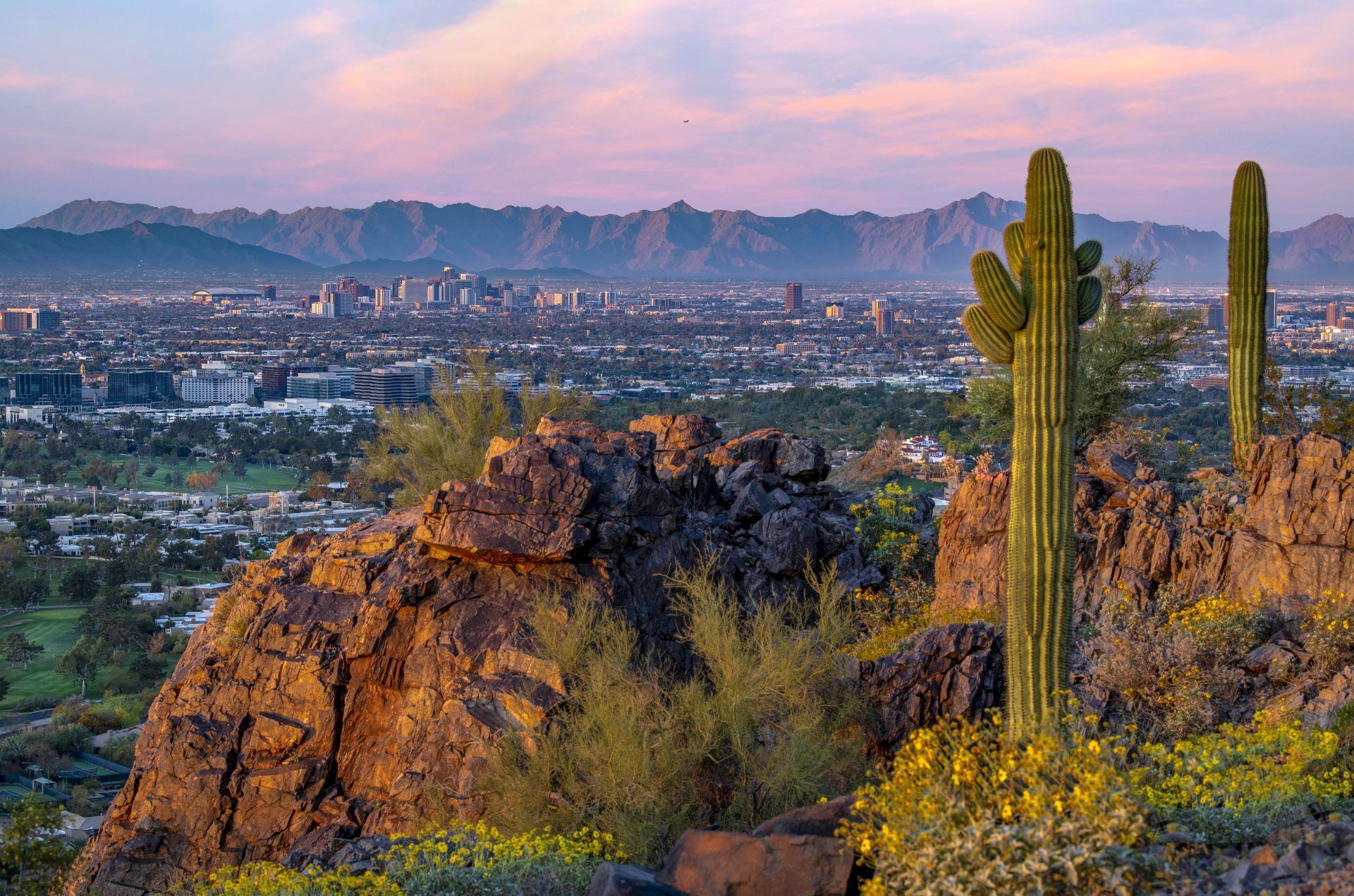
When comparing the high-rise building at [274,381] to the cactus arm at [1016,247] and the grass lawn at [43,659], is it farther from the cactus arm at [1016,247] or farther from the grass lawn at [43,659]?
the cactus arm at [1016,247]

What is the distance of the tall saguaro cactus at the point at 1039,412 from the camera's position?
927 centimetres

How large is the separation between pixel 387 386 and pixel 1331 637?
61.6m

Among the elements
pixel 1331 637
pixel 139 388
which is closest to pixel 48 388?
pixel 139 388

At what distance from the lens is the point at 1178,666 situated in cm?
1114

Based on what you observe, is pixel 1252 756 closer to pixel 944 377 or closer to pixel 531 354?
pixel 944 377

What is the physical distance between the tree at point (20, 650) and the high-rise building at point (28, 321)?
107 meters

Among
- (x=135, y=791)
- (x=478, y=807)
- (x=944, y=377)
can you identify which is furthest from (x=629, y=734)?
(x=944, y=377)

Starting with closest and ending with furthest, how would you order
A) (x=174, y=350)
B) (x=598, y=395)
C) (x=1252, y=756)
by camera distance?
1. (x=1252, y=756)
2. (x=598, y=395)
3. (x=174, y=350)

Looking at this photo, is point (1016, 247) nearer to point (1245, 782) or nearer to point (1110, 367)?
point (1245, 782)

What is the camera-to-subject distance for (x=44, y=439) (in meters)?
65.5

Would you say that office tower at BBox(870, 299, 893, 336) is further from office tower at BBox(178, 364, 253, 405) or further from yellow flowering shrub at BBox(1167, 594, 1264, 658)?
yellow flowering shrub at BBox(1167, 594, 1264, 658)

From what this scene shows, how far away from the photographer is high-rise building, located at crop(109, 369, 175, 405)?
80.6 m

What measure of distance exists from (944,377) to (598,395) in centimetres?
2111

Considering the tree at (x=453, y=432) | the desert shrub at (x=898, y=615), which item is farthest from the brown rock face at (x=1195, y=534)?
the tree at (x=453, y=432)
